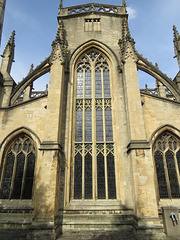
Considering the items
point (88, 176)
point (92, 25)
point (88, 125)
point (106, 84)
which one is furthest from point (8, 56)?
point (88, 176)

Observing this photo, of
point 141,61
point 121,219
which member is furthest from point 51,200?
point 141,61

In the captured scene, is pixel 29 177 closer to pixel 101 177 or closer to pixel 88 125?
pixel 101 177

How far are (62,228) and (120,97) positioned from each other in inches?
286

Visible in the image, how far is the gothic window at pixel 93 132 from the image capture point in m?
8.77

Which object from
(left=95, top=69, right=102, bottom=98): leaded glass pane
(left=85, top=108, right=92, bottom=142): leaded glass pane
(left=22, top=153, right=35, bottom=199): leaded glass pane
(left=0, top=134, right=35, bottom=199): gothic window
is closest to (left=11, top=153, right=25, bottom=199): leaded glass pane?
(left=0, top=134, right=35, bottom=199): gothic window

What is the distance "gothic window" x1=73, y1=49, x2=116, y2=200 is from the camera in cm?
877

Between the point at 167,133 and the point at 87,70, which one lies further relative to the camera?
the point at 87,70

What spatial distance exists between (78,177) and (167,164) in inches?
191

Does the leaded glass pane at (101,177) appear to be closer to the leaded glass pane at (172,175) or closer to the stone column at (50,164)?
the stone column at (50,164)

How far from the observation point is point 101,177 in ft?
29.3

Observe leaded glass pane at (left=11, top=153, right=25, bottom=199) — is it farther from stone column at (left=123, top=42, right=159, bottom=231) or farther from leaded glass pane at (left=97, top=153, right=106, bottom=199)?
stone column at (left=123, top=42, right=159, bottom=231)

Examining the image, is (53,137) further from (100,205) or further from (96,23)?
(96,23)

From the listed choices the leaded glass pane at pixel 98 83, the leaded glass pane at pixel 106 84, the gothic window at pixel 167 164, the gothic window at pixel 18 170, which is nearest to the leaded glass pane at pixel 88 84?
the leaded glass pane at pixel 98 83

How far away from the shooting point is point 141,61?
1293cm
